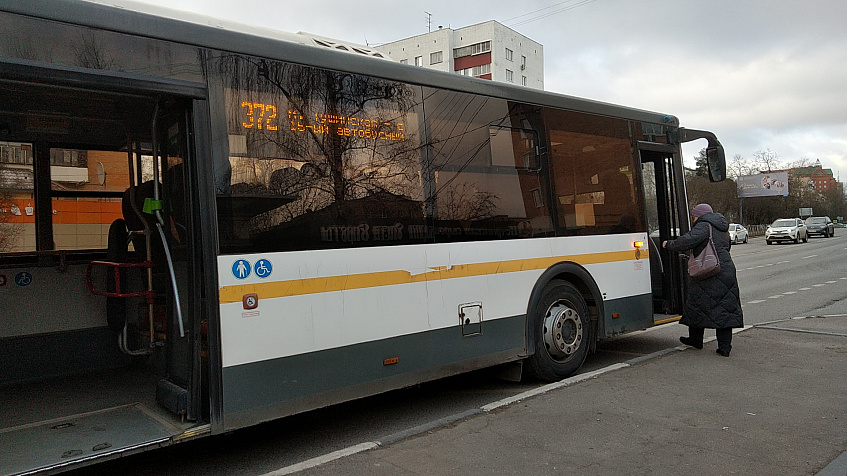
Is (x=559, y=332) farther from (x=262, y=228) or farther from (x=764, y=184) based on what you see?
(x=764, y=184)

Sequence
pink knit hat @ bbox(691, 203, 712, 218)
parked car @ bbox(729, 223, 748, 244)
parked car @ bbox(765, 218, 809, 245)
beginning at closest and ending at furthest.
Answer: pink knit hat @ bbox(691, 203, 712, 218), parked car @ bbox(765, 218, 809, 245), parked car @ bbox(729, 223, 748, 244)

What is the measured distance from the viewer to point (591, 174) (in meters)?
7.09

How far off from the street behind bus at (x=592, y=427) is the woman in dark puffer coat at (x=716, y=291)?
0.40 m

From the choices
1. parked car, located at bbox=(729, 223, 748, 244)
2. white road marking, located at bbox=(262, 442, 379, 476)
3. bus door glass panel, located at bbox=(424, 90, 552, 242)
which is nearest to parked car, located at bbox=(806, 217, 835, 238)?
parked car, located at bbox=(729, 223, 748, 244)

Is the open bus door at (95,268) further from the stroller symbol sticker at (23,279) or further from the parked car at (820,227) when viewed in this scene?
the parked car at (820,227)

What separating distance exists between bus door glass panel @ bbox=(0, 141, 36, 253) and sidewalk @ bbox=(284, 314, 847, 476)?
371 cm

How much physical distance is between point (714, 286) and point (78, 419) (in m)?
6.78

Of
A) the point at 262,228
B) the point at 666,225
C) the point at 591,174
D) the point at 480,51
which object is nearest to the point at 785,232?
the point at 480,51

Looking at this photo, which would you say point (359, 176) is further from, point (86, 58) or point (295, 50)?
point (86, 58)

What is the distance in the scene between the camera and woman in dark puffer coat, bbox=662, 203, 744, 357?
7383 mm

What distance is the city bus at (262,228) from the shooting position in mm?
4125

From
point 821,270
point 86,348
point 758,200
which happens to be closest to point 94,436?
point 86,348

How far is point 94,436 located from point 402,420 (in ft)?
8.32

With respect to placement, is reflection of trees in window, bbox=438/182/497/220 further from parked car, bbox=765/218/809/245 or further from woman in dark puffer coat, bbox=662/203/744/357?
parked car, bbox=765/218/809/245
